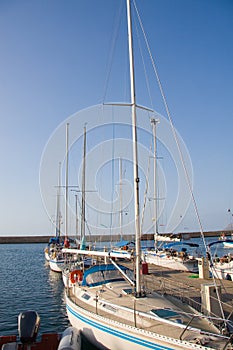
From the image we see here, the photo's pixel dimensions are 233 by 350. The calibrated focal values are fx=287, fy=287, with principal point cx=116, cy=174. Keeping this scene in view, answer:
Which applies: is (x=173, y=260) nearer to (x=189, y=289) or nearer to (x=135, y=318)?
(x=189, y=289)

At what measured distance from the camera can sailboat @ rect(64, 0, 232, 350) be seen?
9.23m

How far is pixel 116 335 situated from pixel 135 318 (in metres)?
1.05

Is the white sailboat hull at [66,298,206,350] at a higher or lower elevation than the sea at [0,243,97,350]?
higher

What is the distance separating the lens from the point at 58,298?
25.6 meters

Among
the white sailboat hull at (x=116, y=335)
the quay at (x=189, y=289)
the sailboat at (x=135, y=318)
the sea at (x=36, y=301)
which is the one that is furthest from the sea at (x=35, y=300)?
the quay at (x=189, y=289)

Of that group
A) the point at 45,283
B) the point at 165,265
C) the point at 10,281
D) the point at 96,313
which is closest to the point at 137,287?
the point at 96,313

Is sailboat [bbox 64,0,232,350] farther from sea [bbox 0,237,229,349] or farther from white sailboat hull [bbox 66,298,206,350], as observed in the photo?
sea [bbox 0,237,229,349]

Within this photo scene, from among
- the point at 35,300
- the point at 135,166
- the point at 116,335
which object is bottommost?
the point at 35,300

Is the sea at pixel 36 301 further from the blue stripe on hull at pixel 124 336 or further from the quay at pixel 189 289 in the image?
the quay at pixel 189 289

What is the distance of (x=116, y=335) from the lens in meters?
10.7

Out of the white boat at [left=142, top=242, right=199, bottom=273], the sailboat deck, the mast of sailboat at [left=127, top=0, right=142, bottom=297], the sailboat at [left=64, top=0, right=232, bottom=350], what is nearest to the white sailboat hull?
the sailboat at [left=64, top=0, right=232, bottom=350]

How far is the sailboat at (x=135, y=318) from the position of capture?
9234 mm

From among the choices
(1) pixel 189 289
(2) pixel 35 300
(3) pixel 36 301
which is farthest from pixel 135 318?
(2) pixel 35 300

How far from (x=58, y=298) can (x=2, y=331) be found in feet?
29.5
